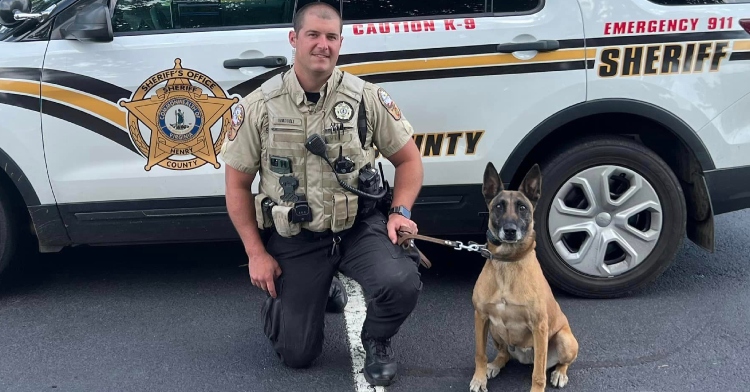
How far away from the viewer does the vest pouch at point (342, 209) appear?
2936mm

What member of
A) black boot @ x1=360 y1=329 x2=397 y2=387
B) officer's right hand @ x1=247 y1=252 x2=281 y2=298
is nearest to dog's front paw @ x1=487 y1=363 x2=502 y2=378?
black boot @ x1=360 y1=329 x2=397 y2=387

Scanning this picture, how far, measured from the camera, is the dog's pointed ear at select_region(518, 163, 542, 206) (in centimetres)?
288

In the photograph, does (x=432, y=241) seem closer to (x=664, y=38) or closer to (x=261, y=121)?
(x=261, y=121)


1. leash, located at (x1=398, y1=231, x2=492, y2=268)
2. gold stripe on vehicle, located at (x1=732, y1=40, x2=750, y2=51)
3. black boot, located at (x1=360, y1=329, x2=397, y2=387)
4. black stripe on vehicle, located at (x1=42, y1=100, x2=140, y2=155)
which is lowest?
black boot, located at (x1=360, y1=329, x2=397, y2=387)

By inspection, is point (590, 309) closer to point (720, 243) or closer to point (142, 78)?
point (720, 243)

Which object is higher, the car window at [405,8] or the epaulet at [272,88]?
the car window at [405,8]

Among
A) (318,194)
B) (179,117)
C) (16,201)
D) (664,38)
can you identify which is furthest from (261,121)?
(664,38)

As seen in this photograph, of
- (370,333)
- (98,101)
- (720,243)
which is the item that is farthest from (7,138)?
(720,243)

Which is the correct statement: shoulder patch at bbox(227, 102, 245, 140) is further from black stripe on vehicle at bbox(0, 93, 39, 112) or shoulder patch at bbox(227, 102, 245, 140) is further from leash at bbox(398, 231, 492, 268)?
black stripe on vehicle at bbox(0, 93, 39, 112)

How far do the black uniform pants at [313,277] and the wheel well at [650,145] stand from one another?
91cm

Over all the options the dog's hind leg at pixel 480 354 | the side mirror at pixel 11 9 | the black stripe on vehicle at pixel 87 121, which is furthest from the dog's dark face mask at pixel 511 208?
the side mirror at pixel 11 9

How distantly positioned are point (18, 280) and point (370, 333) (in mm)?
2120

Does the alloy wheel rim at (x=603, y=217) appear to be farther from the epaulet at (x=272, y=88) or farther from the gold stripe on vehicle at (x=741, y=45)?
the epaulet at (x=272, y=88)

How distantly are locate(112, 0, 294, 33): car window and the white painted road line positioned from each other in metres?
1.42
